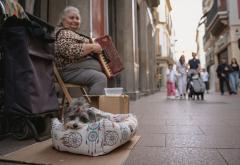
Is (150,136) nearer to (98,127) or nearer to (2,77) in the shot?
(98,127)

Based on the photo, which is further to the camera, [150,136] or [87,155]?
[150,136]

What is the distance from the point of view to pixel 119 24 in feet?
39.8

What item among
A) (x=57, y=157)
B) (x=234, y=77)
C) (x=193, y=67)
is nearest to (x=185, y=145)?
(x=57, y=157)

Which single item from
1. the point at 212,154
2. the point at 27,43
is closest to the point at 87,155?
the point at 212,154

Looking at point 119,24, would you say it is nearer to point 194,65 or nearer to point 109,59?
point 194,65

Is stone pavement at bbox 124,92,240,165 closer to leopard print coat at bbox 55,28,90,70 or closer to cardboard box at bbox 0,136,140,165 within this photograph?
cardboard box at bbox 0,136,140,165

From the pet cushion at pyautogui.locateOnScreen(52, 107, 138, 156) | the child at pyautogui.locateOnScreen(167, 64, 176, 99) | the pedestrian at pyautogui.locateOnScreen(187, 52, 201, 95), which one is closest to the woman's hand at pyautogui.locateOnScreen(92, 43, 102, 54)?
the pet cushion at pyautogui.locateOnScreen(52, 107, 138, 156)

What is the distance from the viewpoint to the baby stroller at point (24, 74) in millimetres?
3033

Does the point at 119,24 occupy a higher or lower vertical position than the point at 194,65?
higher

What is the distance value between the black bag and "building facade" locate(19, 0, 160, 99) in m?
2.43

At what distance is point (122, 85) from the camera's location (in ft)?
38.3

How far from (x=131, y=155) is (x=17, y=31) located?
5.11ft

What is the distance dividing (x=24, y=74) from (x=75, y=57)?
122 cm

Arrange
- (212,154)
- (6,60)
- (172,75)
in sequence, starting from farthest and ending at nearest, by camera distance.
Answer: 1. (172,75)
2. (6,60)
3. (212,154)
